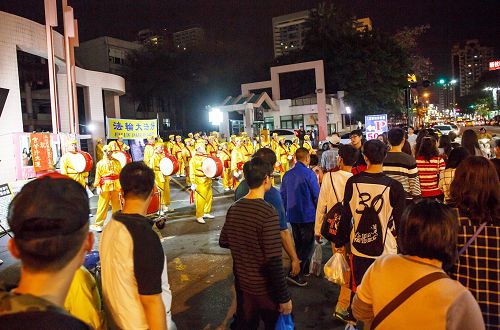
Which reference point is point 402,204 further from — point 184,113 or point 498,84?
point 498,84

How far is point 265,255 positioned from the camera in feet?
9.74

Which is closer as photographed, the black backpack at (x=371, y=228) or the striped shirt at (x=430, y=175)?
the black backpack at (x=371, y=228)

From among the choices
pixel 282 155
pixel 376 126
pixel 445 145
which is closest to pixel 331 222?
pixel 445 145

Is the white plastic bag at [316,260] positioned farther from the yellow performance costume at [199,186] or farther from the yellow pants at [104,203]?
the yellow pants at [104,203]

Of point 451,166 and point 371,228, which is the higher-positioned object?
point 451,166

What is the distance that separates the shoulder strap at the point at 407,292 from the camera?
1823 mm

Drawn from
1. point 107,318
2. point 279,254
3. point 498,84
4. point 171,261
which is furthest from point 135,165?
point 498,84

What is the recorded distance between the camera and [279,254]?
9.83 feet

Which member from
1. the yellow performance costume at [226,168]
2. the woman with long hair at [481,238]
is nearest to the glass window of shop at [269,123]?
the yellow performance costume at [226,168]

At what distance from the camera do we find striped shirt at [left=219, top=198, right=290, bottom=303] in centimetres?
295

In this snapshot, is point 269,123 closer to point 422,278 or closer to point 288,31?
point 422,278

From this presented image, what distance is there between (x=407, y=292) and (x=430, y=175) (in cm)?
481

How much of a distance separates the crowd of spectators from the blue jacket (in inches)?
44.1

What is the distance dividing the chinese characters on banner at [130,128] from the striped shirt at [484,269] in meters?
14.5
